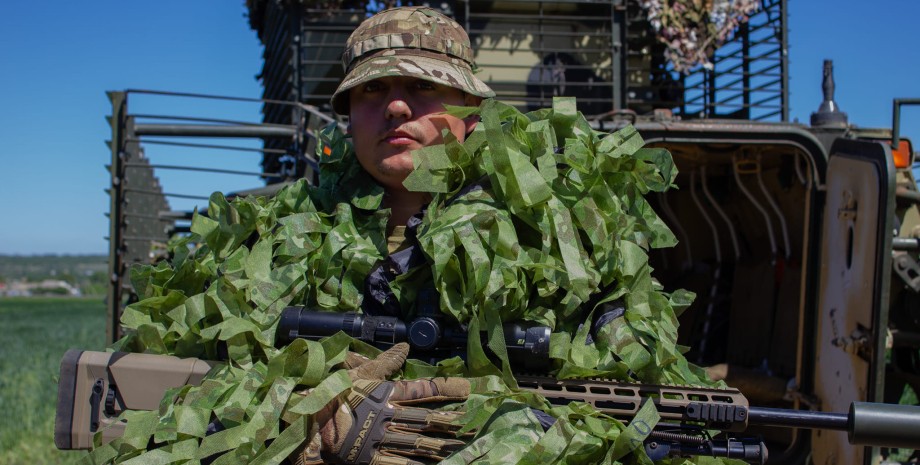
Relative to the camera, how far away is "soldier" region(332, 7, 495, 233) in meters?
2.93

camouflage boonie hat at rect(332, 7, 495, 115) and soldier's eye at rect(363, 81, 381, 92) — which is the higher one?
camouflage boonie hat at rect(332, 7, 495, 115)

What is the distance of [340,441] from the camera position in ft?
7.78

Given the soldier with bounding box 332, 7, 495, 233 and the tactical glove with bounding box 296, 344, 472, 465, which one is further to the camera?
the soldier with bounding box 332, 7, 495, 233

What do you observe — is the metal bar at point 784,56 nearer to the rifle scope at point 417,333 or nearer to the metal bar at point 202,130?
the metal bar at point 202,130

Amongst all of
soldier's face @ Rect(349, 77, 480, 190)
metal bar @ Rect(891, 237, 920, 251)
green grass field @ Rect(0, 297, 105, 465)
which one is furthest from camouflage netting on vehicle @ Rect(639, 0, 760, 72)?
green grass field @ Rect(0, 297, 105, 465)

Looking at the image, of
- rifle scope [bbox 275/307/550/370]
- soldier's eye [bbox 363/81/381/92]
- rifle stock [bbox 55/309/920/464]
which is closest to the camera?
rifle stock [bbox 55/309/920/464]

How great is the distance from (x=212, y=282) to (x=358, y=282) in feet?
1.78

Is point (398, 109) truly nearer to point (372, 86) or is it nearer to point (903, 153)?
point (372, 86)

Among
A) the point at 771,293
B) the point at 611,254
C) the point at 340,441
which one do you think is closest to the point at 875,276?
the point at 611,254

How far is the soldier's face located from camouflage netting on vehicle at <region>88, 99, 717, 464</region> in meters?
0.14

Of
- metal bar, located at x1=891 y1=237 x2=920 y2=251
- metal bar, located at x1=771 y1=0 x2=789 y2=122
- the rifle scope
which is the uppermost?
metal bar, located at x1=771 y1=0 x2=789 y2=122

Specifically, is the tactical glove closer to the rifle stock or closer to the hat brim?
the rifle stock

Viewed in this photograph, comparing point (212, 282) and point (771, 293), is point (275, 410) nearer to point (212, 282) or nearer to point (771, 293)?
point (212, 282)

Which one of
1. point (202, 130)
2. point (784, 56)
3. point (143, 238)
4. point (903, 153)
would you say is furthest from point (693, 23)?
point (143, 238)
